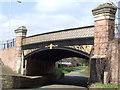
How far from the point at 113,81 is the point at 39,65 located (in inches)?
535

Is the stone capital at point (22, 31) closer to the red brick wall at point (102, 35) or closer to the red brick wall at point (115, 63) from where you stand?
the red brick wall at point (102, 35)

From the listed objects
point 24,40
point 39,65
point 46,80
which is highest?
point 24,40

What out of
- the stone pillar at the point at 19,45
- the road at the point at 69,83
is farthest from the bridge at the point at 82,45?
the road at the point at 69,83

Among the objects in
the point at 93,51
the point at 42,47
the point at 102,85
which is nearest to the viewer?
the point at 102,85

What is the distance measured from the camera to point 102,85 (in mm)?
11578

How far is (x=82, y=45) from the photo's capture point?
14539mm

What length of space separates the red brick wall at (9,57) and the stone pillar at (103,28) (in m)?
12.0

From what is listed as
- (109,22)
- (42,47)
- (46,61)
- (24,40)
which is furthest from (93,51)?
(46,61)

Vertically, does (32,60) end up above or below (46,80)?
above

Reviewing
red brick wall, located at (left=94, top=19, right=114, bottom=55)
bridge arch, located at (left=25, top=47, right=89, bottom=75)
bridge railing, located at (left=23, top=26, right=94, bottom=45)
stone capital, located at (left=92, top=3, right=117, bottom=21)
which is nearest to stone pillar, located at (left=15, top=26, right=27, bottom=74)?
bridge railing, located at (left=23, top=26, right=94, bottom=45)

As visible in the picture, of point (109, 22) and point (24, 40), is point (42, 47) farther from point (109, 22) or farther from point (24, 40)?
point (109, 22)

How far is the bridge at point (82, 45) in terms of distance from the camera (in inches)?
477

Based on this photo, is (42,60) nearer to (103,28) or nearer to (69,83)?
(69,83)

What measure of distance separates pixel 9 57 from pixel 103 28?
46.3ft
